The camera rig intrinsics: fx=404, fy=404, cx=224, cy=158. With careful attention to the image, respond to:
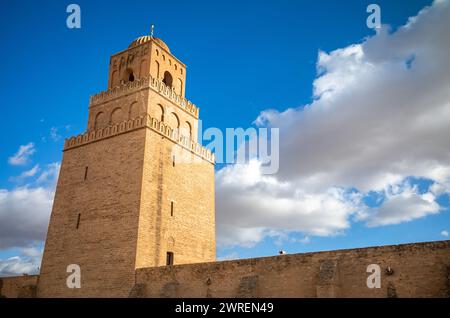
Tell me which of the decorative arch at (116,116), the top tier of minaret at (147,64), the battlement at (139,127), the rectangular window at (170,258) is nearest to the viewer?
the rectangular window at (170,258)

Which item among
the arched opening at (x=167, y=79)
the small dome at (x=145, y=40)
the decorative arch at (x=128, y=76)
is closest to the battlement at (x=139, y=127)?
the arched opening at (x=167, y=79)

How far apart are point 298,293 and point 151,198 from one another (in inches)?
353

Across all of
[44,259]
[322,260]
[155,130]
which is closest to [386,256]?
[322,260]

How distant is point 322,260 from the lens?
1372 cm

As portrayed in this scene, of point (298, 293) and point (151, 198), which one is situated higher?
point (151, 198)

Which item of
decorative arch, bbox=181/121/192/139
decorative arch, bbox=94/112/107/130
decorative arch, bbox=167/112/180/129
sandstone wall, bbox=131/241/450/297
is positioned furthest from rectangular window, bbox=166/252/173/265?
decorative arch, bbox=94/112/107/130

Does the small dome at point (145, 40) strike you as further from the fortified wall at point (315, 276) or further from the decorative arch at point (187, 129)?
the fortified wall at point (315, 276)

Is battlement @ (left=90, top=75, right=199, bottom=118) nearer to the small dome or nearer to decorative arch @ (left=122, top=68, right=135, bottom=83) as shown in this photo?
decorative arch @ (left=122, top=68, right=135, bottom=83)

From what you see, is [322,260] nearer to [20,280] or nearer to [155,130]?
[155,130]

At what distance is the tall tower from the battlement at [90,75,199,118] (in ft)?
0.21

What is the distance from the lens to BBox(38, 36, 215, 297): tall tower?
18922mm

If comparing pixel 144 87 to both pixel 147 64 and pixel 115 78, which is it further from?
pixel 115 78

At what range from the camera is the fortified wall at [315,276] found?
12.1 m

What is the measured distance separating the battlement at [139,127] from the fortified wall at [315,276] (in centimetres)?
759
